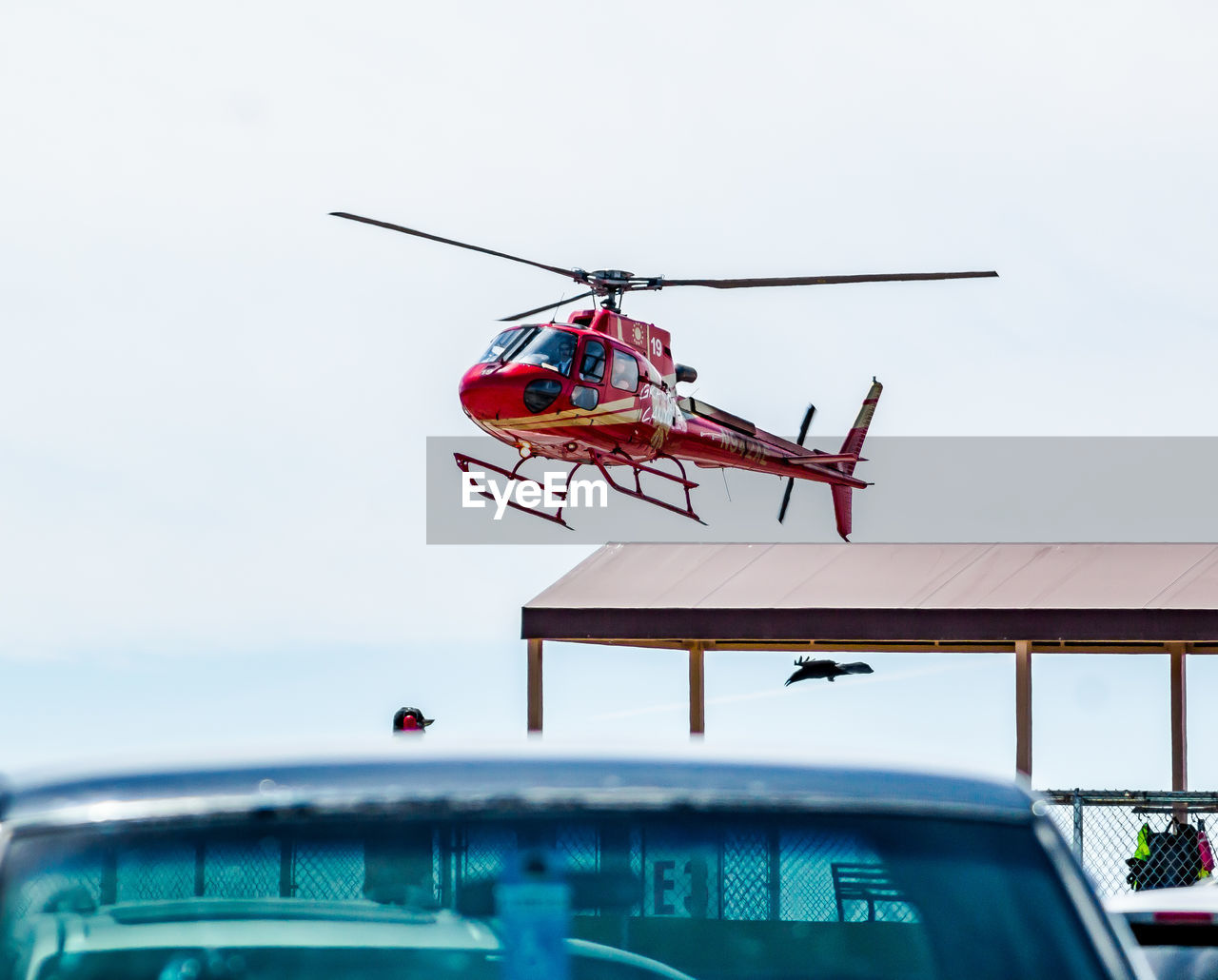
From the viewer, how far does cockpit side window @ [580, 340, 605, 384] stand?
93.0ft

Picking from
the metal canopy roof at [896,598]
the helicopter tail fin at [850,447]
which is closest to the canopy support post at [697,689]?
the metal canopy roof at [896,598]

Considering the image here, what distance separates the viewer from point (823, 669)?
26.2 metres

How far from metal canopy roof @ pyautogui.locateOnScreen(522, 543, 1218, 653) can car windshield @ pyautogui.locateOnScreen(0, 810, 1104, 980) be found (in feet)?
65.5

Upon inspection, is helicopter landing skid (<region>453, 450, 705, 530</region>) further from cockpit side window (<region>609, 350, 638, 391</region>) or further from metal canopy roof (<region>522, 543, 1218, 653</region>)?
metal canopy roof (<region>522, 543, 1218, 653</region>)

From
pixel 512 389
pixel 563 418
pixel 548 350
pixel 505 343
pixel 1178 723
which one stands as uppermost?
pixel 505 343

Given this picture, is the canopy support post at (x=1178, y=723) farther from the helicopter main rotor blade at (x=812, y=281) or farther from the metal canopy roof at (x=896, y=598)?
the helicopter main rotor blade at (x=812, y=281)

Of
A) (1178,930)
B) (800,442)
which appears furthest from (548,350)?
(1178,930)

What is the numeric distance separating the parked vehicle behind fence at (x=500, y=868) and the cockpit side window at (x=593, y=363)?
84.2 ft

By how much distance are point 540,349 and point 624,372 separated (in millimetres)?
1683

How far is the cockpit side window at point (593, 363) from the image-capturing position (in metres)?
28.4

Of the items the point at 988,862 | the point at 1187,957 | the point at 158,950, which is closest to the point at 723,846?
the point at 988,862

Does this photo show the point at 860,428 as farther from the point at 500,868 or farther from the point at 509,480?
the point at 500,868

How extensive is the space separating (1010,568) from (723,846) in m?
21.7

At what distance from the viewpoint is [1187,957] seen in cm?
511
